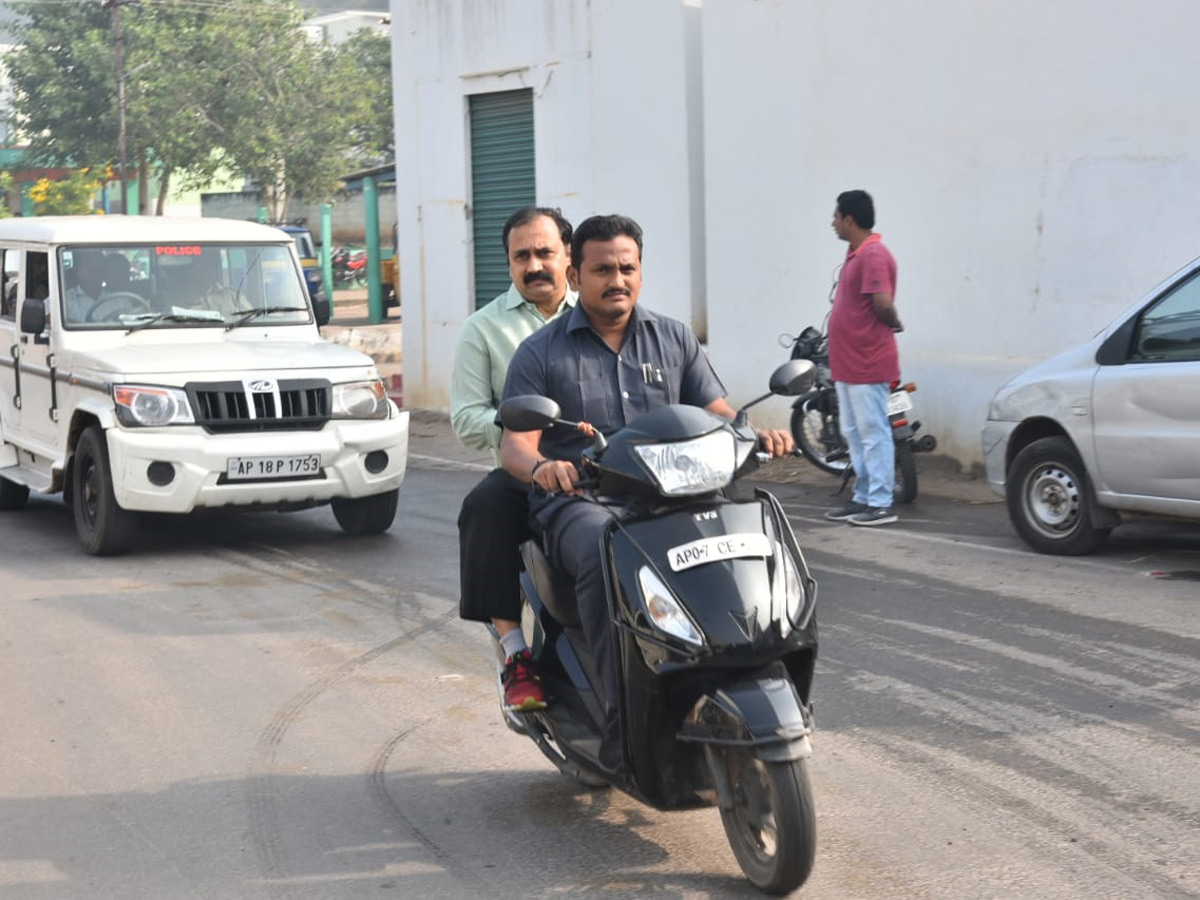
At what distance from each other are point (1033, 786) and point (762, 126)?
946cm

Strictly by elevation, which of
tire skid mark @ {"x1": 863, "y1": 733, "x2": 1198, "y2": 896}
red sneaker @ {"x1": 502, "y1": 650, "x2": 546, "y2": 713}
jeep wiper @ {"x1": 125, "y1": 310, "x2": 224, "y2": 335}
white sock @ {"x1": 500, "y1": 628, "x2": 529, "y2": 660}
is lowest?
tire skid mark @ {"x1": 863, "y1": 733, "x2": 1198, "y2": 896}

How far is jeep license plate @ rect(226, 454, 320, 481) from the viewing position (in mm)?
9328

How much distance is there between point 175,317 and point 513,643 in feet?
20.2

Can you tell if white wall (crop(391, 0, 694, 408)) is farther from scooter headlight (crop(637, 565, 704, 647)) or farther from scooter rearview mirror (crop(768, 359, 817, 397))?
scooter headlight (crop(637, 565, 704, 647))

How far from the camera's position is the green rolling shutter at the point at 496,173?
16500 millimetres

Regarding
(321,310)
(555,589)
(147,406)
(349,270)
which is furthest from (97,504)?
(349,270)

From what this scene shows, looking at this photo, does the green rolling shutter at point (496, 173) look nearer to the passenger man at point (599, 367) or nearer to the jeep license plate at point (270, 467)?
the jeep license plate at point (270, 467)

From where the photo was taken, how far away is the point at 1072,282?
1134 cm

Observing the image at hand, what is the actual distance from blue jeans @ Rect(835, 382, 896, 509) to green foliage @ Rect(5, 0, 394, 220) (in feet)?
Answer: 117

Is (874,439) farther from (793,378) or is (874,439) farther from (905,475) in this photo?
(793,378)

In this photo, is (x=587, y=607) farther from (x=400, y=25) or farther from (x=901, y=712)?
(x=400, y=25)

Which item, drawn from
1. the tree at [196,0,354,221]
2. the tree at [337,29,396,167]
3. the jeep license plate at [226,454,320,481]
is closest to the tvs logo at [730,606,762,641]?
the jeep license plate at [226,454,320,481]

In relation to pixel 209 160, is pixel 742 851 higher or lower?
lower

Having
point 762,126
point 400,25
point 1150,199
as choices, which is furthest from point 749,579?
point 400,25
